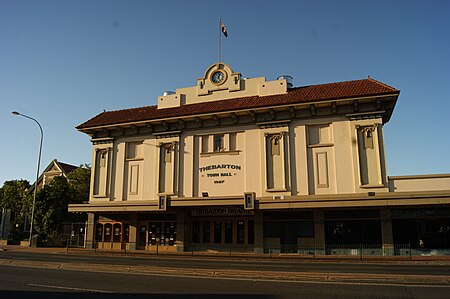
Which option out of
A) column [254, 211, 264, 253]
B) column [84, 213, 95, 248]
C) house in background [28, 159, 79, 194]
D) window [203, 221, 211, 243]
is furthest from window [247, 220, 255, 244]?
house in background [28, 159, 79, 194]

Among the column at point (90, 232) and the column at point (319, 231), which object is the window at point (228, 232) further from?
the column at point (90, 232)

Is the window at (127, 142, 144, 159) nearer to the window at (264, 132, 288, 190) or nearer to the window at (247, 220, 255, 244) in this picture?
the window at (264, 132, 288, 190)

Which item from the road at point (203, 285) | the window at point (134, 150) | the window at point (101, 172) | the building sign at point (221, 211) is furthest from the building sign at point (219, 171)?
the road at point (203, 285)

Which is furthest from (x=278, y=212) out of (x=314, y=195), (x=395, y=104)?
(x=395, y=104)

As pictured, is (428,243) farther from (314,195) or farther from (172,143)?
(172,143)

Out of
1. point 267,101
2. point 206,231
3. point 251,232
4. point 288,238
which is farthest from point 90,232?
point 267,101

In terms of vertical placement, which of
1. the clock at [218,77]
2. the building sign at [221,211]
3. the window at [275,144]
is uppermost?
the clock at [218,77]

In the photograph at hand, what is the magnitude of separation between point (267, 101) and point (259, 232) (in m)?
9.36

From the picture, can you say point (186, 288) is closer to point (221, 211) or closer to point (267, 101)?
point (221, 211)

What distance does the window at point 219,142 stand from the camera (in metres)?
29.5

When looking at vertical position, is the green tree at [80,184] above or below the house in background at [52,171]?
below

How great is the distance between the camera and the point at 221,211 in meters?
28.2

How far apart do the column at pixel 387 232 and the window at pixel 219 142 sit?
39.4 feet

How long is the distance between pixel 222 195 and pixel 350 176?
9087mm
